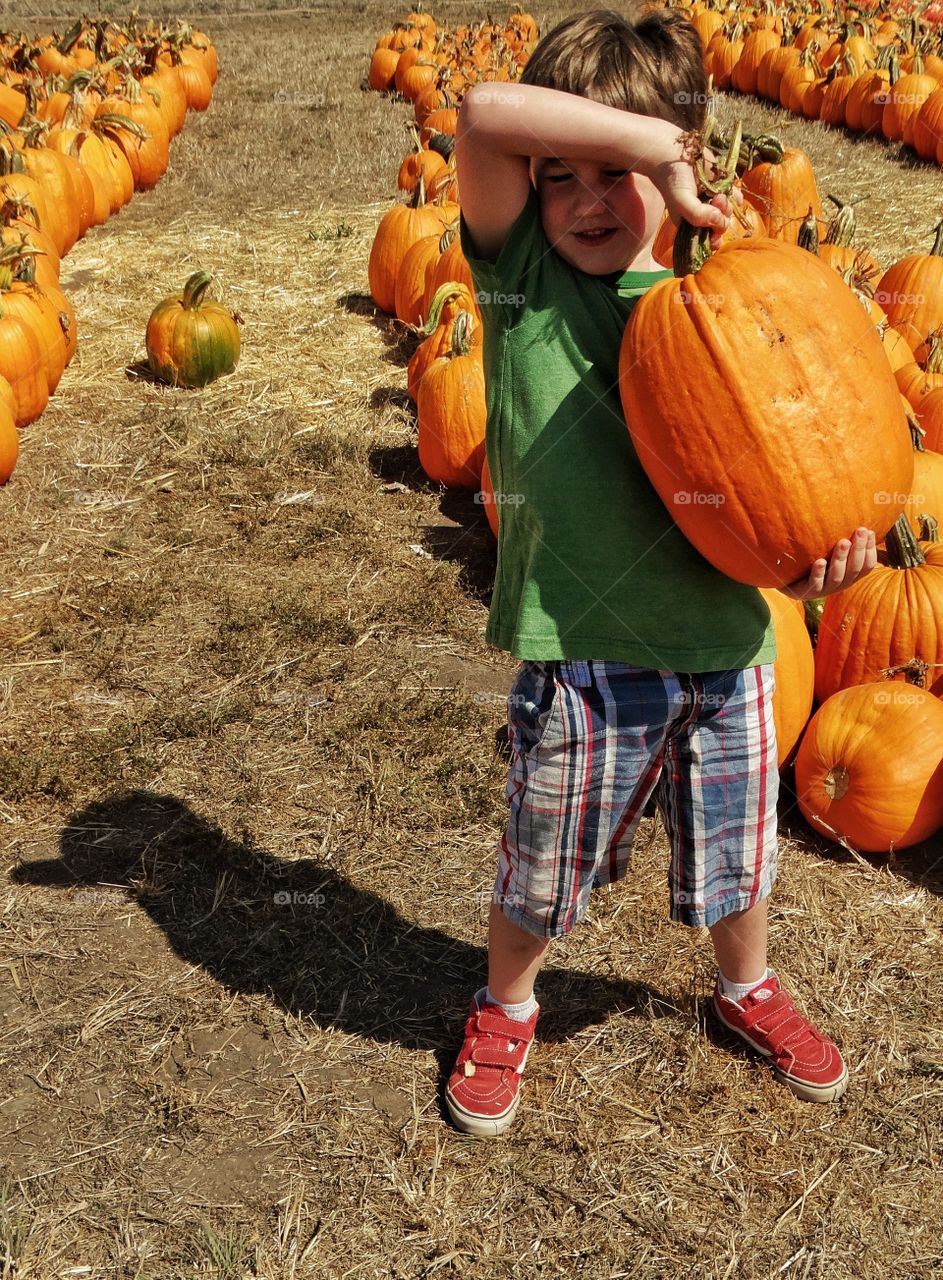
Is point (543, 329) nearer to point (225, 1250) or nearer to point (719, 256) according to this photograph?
point (719, 256)

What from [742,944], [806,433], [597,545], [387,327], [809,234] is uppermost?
[806,433]

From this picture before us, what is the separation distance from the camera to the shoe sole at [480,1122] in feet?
8.79

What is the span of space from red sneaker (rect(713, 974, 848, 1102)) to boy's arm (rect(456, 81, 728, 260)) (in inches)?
68.5

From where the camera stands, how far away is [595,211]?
212 centimetres

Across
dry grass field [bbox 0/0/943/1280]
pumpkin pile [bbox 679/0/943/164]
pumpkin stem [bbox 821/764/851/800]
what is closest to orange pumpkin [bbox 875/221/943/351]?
dry grass field [bbox 0/0/943/1280]

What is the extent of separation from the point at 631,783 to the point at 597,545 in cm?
48

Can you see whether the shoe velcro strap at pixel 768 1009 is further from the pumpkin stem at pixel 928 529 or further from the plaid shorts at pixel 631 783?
the pumpkin stem at pixel 928 529

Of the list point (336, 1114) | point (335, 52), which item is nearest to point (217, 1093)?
point (336, 1114)

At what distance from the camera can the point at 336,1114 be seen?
8.97 feet

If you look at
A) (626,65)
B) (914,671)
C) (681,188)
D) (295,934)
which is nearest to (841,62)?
(914,671)

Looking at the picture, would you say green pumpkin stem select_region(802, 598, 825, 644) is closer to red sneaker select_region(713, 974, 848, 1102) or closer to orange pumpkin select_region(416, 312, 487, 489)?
red sneaker select_region(713, 974, 848, 1102)

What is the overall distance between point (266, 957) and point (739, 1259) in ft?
4.48

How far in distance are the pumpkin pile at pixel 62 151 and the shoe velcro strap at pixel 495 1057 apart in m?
3.94

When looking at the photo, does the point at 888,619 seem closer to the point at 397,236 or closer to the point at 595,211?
the point at 595,211
